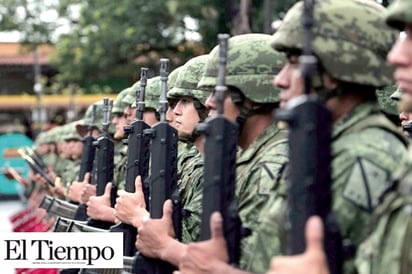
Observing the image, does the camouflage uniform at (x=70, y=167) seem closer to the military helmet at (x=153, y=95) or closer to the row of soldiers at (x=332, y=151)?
the military helmet at (x=153, y=95)

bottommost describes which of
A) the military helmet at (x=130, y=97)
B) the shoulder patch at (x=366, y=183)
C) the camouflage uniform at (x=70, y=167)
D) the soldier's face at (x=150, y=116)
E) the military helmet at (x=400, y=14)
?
the camouflage uniform at (x=70, y=167)

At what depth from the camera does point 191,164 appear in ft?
24.7

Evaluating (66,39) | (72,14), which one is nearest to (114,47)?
(66,39)

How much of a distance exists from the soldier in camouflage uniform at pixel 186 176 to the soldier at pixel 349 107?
131 cm

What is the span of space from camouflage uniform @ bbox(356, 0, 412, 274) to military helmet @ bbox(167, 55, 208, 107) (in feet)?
11.3

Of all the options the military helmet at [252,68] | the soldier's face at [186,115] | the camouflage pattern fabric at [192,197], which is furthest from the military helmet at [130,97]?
the military helmet at [252,68]

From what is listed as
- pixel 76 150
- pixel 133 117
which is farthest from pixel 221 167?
pixel 76 150

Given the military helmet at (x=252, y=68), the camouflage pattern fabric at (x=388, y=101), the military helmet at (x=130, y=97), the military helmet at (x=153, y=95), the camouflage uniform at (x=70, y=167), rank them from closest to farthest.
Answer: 1. the military helmet at (x=252, y=68)
2. the camouflage pattern fabric at (x=388, y=101)
3. the military helmet at (x=153, y=95)
4. the military helmet at (x=130, y=97)
5. the camouflage uniform at (x=70, y=167)

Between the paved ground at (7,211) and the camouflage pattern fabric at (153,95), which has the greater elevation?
the camouflage pattern fabric at (153,95)

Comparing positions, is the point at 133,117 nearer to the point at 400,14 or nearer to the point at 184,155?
the point at 184,155

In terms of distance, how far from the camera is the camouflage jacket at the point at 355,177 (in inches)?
153

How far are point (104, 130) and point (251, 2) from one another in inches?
557

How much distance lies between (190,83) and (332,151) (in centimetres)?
342

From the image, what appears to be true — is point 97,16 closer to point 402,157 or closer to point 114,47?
point 114,47
